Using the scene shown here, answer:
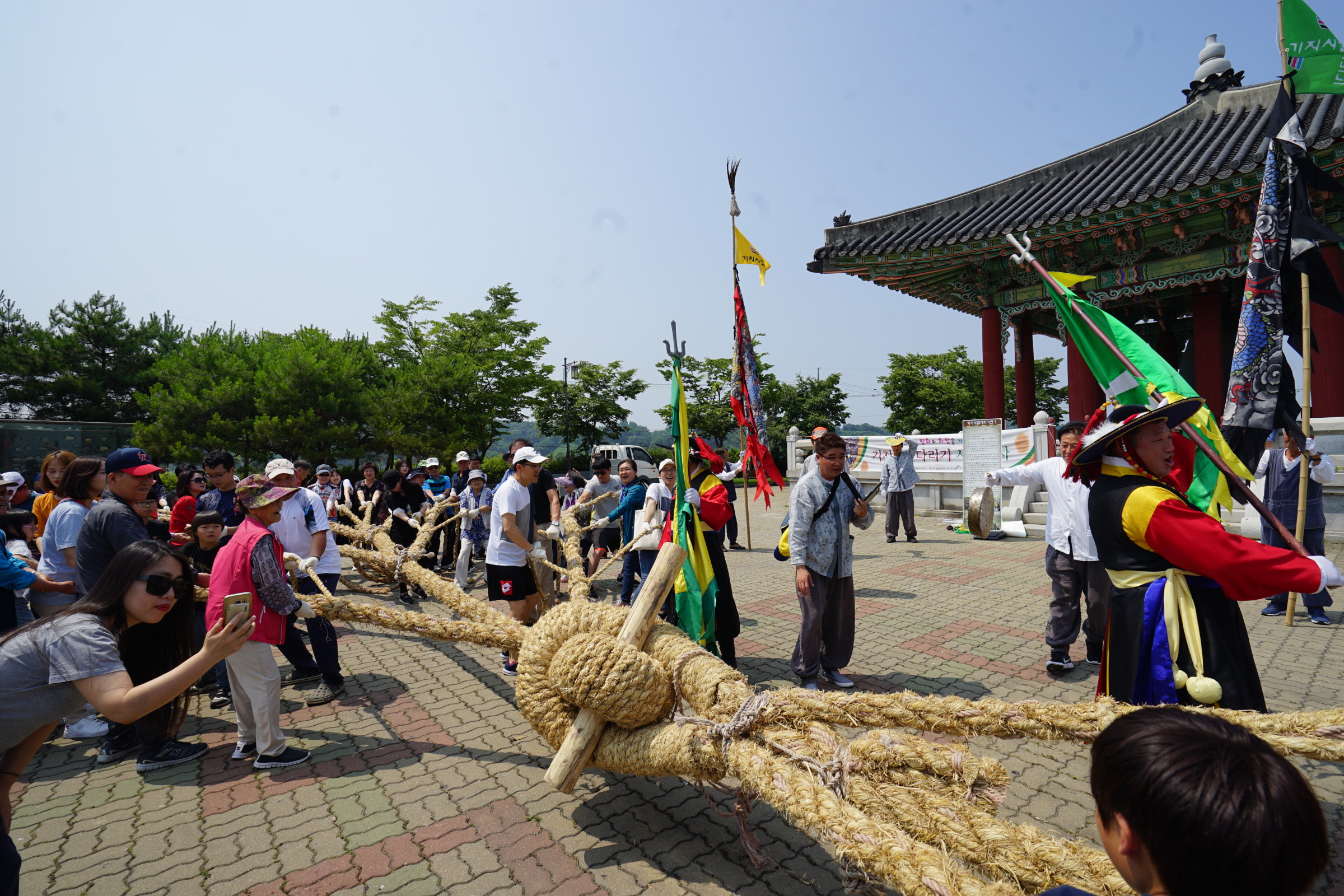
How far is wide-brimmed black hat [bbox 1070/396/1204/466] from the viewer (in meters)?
2.50

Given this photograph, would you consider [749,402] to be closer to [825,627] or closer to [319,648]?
[825,627]

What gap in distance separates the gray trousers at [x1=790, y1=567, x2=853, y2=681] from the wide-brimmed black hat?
2276 millimetres

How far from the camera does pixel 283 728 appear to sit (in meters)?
4.48

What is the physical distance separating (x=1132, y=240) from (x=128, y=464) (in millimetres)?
13355

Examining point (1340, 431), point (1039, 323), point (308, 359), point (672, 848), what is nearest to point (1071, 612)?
point (672, 848)

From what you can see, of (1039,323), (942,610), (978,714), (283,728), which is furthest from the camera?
(1039,323)

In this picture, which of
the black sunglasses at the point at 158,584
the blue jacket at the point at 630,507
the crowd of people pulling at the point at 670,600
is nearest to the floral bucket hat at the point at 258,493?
the crowd of people pulling at the point at 670,600

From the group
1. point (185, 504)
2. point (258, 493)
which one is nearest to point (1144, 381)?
point (258, 493)

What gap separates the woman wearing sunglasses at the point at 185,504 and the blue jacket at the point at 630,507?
3.70m

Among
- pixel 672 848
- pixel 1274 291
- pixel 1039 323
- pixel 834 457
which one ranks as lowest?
pixel 672 848

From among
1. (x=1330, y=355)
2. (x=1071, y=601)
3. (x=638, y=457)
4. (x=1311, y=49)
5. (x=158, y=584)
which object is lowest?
(x=1071, y=601)

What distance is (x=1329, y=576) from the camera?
2.13m

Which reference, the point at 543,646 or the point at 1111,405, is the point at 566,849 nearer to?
the point at 543,646

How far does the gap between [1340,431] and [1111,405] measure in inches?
354
